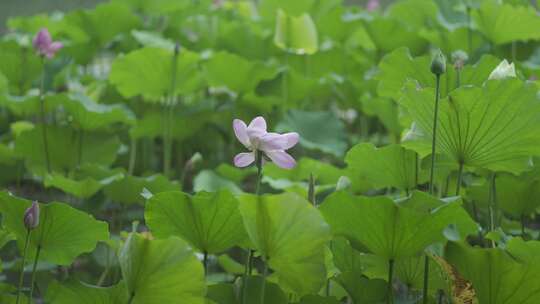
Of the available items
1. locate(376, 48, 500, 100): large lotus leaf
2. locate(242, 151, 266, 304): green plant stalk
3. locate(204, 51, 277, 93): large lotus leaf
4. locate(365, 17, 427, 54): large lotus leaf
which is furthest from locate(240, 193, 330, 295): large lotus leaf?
locate(365, 17, 427, 54): large lotus leaf

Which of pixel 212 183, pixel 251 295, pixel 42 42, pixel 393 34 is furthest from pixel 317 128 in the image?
pixel 251 295

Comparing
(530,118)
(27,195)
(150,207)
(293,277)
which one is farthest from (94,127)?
(530,118)

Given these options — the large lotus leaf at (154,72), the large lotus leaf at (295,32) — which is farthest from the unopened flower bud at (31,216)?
the large lotus leaf at (295,32)

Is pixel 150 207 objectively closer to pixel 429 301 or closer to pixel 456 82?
pixel 429 301

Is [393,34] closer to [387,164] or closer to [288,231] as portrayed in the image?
[387,164]

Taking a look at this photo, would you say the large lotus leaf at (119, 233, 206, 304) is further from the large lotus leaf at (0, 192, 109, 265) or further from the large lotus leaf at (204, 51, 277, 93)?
the large lotus leaf at (204, 51, 277, 93)

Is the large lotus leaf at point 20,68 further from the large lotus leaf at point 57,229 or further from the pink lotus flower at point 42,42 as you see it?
the large lotus leaf at point 57,229
